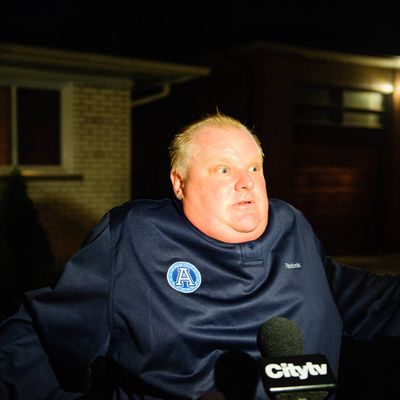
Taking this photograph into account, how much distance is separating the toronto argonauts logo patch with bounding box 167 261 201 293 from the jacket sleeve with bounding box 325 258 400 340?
606 millimetres

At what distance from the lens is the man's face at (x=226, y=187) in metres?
1.97

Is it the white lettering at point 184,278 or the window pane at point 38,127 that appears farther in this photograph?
the window pane at point 38,127

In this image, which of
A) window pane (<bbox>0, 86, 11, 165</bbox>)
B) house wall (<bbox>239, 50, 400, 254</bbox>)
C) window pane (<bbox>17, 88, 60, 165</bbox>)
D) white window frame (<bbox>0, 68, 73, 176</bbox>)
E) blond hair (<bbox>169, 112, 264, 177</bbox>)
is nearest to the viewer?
blond hair (<bbox>169, 112, 264, 177</bbox>)

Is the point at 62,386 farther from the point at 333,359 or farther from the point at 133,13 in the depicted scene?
the point at 133,13

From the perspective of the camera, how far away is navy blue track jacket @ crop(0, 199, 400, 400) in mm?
1864

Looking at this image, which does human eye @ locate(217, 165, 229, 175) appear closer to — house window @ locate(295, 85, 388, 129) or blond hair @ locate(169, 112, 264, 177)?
blond hair @ locate(169, 112, 264, 177)

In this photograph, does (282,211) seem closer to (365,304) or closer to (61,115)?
(365,304)

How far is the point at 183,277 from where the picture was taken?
6.30 feet

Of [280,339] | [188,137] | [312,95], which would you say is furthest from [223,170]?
[312,95]

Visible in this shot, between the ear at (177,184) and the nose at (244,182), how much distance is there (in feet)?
0.73

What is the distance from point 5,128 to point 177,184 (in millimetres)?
6978

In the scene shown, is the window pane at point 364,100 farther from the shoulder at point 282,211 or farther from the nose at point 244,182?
the nose at point 244,182

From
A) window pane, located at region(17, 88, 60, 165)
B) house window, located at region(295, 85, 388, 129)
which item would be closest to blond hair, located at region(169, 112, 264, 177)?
window pane, located at region(17, 88, 60, 165)

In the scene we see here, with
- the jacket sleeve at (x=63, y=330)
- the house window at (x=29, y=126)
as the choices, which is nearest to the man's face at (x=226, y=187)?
the jacket sleeve at (x=63, y=330)
